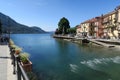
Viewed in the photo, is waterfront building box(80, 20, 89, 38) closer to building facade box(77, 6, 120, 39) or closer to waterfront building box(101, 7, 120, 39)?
building facade box(77, 6, 120, 39)

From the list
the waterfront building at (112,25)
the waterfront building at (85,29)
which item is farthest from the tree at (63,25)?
the waterfront building at (112,25)

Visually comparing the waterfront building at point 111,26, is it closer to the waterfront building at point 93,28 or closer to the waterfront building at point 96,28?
the waterfront building at point 96,28

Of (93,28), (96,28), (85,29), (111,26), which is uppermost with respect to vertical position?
(111,26)

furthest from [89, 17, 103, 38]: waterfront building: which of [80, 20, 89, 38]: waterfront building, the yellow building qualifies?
the yellow building

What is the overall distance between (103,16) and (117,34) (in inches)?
695

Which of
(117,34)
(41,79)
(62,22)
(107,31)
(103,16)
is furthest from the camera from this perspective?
(62,22)

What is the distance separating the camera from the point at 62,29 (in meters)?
111

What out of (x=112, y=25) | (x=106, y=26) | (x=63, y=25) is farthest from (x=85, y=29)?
(x=112, y=25)

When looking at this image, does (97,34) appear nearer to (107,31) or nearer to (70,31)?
(107,31)

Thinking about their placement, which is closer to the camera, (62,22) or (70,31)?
(62,22)

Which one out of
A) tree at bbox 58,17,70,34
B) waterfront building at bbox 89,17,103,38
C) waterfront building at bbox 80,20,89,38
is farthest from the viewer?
tree at bbox 58,17,70,34

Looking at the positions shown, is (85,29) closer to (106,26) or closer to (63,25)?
(63,25)

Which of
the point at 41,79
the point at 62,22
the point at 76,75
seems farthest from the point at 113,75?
the point at 62,22

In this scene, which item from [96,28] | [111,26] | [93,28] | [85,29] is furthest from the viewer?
[85,29]
